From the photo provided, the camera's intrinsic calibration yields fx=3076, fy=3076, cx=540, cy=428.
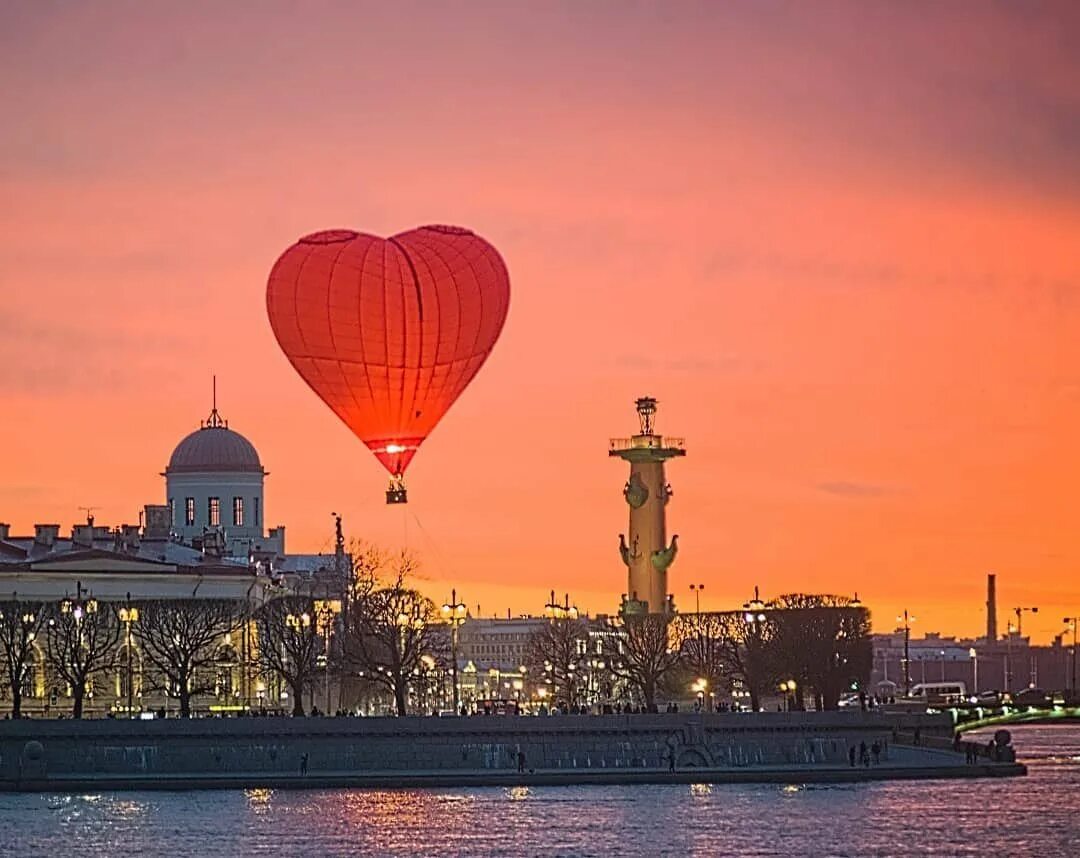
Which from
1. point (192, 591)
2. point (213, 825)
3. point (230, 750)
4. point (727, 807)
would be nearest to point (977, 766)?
point (727, 807)

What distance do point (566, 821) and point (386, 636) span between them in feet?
103

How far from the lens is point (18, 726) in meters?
86.2

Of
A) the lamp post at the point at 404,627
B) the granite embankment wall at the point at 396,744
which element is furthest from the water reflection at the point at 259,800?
the lamp post at the point at 404,627

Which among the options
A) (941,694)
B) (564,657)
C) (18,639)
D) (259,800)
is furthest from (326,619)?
(941,694)

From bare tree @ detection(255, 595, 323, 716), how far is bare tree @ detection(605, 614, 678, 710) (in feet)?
34.5

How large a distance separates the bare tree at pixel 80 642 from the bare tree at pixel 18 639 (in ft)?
1.92

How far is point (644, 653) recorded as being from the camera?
104m

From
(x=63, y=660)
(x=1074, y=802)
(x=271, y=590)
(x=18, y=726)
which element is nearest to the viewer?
(x=1074, y=802)

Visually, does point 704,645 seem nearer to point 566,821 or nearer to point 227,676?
point 227,676

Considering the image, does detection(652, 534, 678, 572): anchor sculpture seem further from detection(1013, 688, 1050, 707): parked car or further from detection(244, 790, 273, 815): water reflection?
detection(244, 790, 273, 815): water reflection

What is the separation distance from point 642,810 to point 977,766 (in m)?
17.5

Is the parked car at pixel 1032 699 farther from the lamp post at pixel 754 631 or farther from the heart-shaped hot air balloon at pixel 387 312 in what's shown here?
the heart-shaped hot air balloon at pixel 387 312

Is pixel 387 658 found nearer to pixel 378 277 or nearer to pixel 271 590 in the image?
pixel 271 590

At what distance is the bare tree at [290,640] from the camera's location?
9721 centimetres
